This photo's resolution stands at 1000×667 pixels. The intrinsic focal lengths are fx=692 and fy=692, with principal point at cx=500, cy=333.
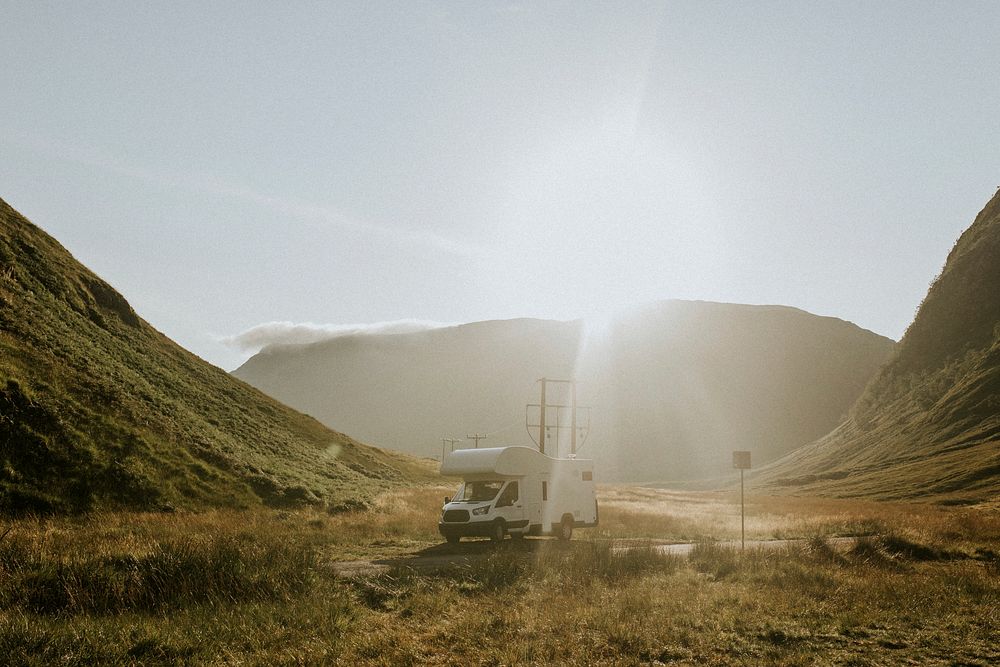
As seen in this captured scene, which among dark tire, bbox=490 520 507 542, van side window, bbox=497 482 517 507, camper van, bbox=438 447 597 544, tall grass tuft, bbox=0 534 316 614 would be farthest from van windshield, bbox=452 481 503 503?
tall grass tuft, bbox=0 534 316 614

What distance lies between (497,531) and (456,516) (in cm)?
153

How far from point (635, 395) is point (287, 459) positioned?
160402mm

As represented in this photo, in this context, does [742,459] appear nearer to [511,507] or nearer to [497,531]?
[511,507]

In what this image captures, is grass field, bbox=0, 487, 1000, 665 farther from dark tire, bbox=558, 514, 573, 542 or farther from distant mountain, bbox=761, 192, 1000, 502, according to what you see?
distant mountain, bbox=761, 192, 1000, 502

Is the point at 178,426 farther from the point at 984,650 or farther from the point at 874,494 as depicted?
the point at 874,494

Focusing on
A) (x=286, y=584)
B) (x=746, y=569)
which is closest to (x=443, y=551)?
(x=746, y=569)

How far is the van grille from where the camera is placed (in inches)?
950

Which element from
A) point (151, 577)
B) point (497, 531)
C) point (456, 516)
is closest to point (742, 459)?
point (497, 531)

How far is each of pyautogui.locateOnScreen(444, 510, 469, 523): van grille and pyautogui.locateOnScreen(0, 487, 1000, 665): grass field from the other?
21.6ft

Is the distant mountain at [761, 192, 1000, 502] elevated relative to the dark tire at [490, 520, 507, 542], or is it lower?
elevated

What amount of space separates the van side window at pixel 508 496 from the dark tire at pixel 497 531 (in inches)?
25.4

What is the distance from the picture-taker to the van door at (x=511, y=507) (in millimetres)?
24453

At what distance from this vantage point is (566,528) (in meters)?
27.4

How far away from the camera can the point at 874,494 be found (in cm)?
6750
